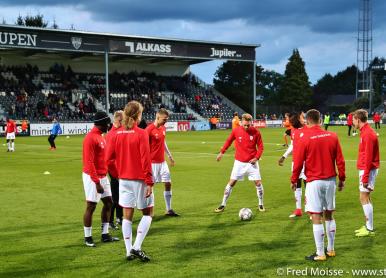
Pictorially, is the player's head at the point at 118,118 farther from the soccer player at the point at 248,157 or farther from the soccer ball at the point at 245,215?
the soccer player at the point at 248,157

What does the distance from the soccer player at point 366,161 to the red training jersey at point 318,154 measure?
1331mm

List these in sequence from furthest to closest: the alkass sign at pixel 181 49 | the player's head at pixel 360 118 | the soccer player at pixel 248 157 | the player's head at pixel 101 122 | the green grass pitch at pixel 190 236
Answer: the alkass sign at pixel 181 49
the soccer player at pixel 248 157
the player's head at pixel 360 118
the player's head at pixel 101 122
the green grass pitch at pixel 190 236

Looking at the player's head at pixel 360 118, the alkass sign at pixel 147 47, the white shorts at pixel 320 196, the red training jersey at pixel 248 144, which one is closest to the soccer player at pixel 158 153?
the red training jersey at pixel 248 144

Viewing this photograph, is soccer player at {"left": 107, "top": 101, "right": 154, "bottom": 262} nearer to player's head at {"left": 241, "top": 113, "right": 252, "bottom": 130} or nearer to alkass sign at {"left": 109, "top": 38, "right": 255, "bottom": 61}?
player's head at {"left": 241, "top": 113, "right": 252, "bottom": 130}

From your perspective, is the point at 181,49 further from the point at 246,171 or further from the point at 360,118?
the point at 360,118

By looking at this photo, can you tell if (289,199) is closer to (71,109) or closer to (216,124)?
(71,109)

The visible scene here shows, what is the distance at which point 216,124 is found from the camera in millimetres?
61625

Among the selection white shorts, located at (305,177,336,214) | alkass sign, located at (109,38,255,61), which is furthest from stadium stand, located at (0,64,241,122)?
white shorts, located at (305,177,336,214)

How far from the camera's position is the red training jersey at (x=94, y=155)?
814 centimetres

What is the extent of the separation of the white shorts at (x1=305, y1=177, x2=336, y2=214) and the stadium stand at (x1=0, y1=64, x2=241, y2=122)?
45459mm

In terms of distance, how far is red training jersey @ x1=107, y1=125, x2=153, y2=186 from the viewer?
24.0ft

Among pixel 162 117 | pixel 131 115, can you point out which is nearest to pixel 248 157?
pixel 162 117

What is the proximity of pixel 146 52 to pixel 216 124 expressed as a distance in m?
12.8

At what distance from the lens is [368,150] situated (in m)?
8.61
